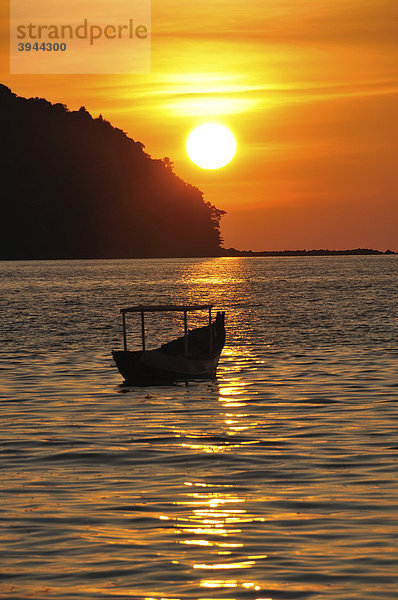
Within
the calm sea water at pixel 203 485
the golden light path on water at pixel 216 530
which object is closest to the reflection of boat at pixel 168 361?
the calm sea water at pixel 203 485

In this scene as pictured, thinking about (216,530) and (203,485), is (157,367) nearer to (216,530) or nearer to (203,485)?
(203,485)

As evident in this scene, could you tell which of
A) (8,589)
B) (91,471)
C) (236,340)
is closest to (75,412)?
(91,471)

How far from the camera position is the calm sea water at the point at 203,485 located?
12570 mm

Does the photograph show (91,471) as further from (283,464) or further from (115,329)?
(115,329)

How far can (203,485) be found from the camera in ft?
57.6

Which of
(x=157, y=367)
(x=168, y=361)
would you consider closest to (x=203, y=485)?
(x=157, y=367)

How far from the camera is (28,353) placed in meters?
46.8

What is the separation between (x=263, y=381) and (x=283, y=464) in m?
15.3

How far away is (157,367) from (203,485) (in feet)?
57.7

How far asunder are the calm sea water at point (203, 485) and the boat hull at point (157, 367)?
2.38 ft

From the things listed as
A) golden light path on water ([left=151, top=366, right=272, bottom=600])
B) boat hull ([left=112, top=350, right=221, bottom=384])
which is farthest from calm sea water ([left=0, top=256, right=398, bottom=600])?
boat hull ([left=112, top=350, right=221, bottom=384])

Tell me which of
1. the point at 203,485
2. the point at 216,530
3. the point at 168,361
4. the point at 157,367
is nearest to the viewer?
the point at 216,530

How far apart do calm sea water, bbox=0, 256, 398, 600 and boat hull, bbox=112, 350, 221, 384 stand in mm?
726

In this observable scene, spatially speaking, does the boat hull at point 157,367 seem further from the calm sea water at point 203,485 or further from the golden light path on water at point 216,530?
the golden light path on water at point 216,530
